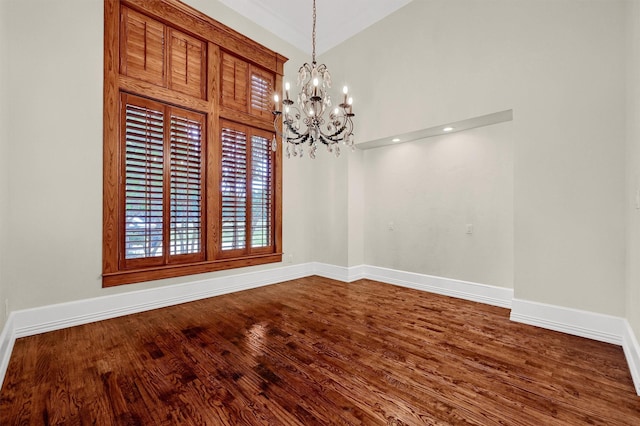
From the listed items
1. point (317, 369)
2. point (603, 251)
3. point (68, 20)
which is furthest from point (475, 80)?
point (68, 20)

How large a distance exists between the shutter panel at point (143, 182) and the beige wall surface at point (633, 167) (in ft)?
15.0

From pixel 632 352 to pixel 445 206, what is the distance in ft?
7.82

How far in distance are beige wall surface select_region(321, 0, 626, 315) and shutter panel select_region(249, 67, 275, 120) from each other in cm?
250

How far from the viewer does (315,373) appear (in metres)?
2.05

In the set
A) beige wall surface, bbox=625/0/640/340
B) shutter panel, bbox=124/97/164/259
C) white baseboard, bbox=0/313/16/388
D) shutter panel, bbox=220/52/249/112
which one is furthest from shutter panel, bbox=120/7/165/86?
beige wall surface, bbox=625/0/640/340

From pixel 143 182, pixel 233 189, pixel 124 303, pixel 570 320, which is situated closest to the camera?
pixel 570 320

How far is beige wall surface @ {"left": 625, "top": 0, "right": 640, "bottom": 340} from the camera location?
2131 mm

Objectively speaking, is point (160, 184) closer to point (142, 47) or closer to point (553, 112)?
point (142, 47)

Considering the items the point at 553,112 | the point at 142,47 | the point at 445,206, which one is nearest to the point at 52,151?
the point at 142,47

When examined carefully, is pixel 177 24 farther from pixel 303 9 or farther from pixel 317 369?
pixel 317 369

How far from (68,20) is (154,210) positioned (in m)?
2.10

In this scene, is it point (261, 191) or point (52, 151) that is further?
point (261, 191)

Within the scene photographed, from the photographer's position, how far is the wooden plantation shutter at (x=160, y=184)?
3324 millimetres

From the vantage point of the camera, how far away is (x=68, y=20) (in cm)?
292
